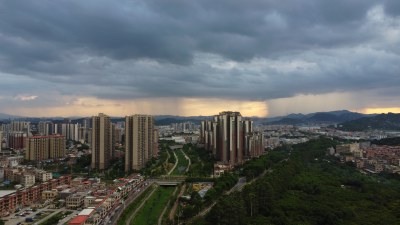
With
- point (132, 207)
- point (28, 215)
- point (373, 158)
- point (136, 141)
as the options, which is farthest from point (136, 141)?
point (373, 158)

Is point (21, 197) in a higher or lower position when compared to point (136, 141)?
lower

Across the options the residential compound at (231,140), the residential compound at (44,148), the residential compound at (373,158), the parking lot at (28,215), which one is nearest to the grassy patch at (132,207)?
the parking lot at (28,215)

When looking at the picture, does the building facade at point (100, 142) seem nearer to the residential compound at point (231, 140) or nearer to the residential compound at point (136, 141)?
the residential compound at point (136, 141)

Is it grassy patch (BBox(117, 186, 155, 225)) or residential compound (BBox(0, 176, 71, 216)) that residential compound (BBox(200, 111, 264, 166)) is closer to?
grassy patch (BBox(117, 186, 155, 225))

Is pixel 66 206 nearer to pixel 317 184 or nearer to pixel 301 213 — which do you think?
pixel 301 213

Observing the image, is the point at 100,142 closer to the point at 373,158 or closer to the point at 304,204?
the point at 304,204

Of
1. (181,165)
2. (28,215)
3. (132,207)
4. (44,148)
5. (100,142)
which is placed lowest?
(28,215)

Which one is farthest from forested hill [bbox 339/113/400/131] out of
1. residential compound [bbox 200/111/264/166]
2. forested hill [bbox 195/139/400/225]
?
forested hill [bbox 195/139/400/225]
